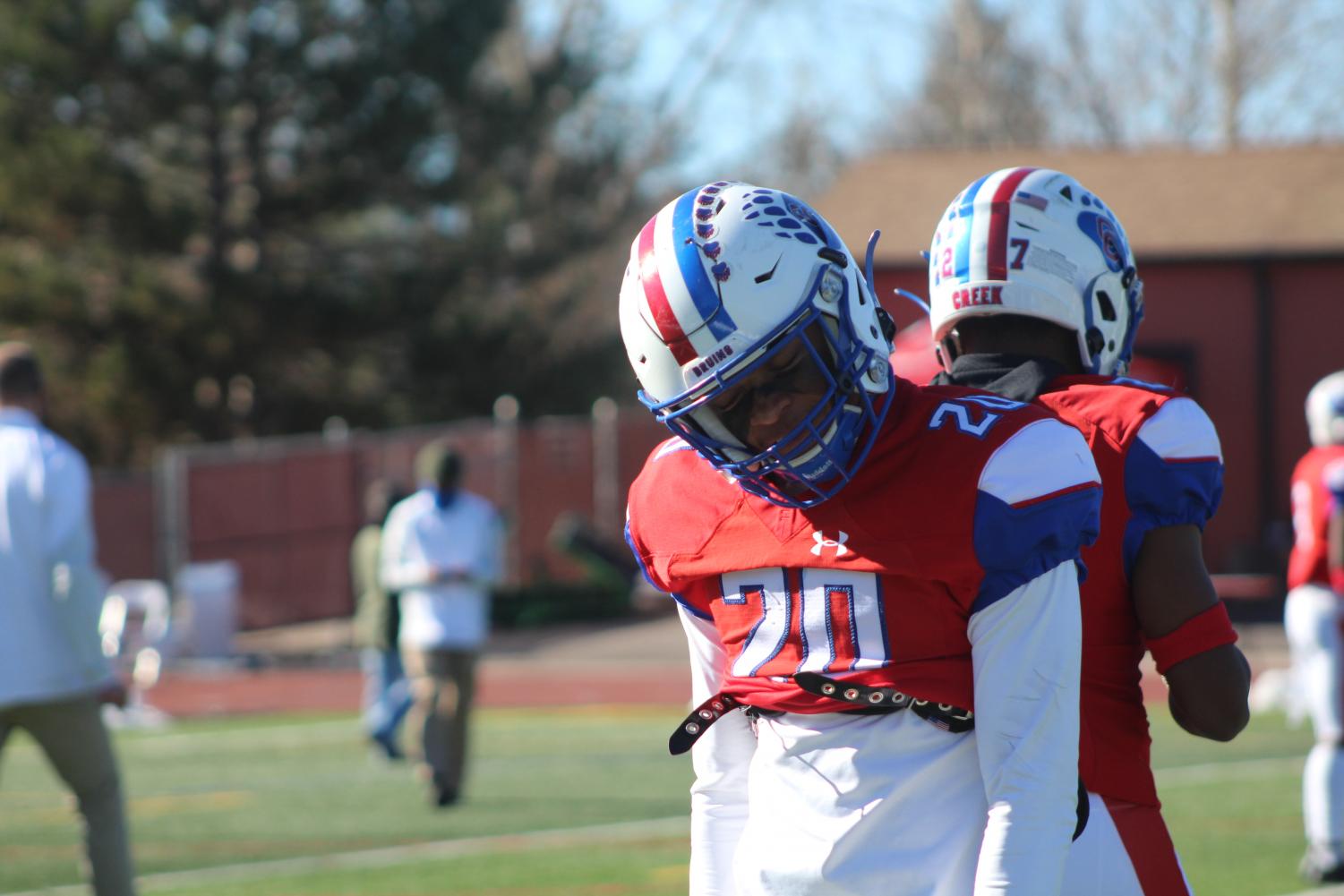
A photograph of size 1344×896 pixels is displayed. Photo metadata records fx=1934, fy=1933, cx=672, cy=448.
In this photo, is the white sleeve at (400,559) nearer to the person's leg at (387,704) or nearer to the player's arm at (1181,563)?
the person's leg at (387,704)

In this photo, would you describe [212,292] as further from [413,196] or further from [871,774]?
[871,774]

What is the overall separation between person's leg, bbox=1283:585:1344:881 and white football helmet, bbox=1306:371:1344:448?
2.21 feet

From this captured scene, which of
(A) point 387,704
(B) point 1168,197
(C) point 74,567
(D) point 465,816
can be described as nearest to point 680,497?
(C) point 74,567

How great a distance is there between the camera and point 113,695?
654 centimetres

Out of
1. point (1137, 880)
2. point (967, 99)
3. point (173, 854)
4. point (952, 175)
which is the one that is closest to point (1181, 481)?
point (1137, 880)

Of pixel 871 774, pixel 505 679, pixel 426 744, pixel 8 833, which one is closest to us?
pixel 871 774

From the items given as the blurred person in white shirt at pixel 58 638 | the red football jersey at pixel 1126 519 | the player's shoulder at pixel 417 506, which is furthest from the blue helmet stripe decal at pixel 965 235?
the player's shoulder at pixel 417 506

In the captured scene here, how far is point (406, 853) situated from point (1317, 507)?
4537mm

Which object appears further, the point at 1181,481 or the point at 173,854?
the point at 173,854

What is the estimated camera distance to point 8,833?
10461 millimetres

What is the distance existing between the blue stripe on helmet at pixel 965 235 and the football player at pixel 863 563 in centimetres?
49

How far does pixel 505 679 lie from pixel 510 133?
49.9ft

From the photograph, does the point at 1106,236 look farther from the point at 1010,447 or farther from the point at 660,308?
the point at 660,308

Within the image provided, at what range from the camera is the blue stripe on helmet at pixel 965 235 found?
3.19m
